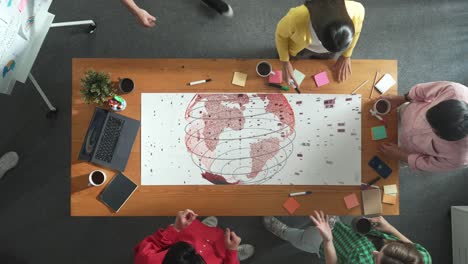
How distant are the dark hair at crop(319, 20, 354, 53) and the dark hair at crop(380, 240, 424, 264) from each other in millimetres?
852

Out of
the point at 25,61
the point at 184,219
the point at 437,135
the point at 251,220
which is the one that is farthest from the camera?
the point at 251,220

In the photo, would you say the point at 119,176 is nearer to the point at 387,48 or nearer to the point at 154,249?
the point at 154,249

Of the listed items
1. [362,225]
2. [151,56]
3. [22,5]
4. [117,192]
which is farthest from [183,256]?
[151,56]

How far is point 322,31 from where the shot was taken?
1.36 m

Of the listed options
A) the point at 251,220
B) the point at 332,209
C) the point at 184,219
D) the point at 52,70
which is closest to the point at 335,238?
the point at 332,209

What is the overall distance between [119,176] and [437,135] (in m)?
1.42

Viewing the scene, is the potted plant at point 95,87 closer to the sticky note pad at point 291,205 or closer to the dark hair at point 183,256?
the dark hair at point 183,256

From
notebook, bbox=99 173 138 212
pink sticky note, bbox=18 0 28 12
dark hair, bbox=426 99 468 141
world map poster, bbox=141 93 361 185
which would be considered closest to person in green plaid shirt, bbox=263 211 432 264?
world map poster, bbox=141 93 361 185

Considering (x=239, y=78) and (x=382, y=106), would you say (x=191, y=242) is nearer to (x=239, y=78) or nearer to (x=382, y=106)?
(x=239, y=78)

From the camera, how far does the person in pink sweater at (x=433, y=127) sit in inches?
54.0

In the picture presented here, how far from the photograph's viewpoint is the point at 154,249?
160cm

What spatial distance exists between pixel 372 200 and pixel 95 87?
4.57 feet

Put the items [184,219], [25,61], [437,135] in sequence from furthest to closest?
[25,61] → [184,219] → [437,135]

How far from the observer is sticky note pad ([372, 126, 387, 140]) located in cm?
167
